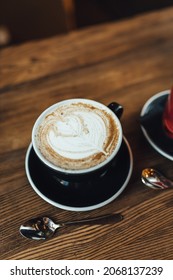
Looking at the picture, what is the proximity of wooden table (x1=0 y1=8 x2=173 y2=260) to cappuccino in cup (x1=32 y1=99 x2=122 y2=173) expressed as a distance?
104 mm

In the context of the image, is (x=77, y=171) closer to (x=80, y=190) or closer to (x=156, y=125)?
(x=80, y=190)

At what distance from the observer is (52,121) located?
67 cm

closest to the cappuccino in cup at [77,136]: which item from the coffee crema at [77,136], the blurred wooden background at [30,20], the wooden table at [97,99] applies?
the coffee crema at [77,136]

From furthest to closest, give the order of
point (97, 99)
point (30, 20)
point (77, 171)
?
point (30, 20) → point (97, 99) → point (77, 171)

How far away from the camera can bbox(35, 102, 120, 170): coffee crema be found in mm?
621

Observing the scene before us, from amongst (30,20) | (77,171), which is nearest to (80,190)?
(77,171)

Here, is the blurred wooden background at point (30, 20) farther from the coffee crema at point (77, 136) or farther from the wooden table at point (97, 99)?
the coffee crema at point (77, 136)

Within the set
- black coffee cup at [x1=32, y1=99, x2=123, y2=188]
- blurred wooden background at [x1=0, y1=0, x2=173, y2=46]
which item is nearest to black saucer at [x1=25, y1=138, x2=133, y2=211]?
black coffee cup at [x1=32, y1=99, x2=123, y2=188]

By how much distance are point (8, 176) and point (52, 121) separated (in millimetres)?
148

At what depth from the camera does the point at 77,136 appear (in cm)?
65

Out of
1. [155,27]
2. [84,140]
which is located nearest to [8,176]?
[84,140]

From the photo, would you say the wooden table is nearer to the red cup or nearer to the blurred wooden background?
the red cup

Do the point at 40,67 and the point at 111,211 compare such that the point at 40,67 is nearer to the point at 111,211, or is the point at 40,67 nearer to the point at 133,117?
the point at 133,117

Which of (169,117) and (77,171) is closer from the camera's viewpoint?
(77,171)
